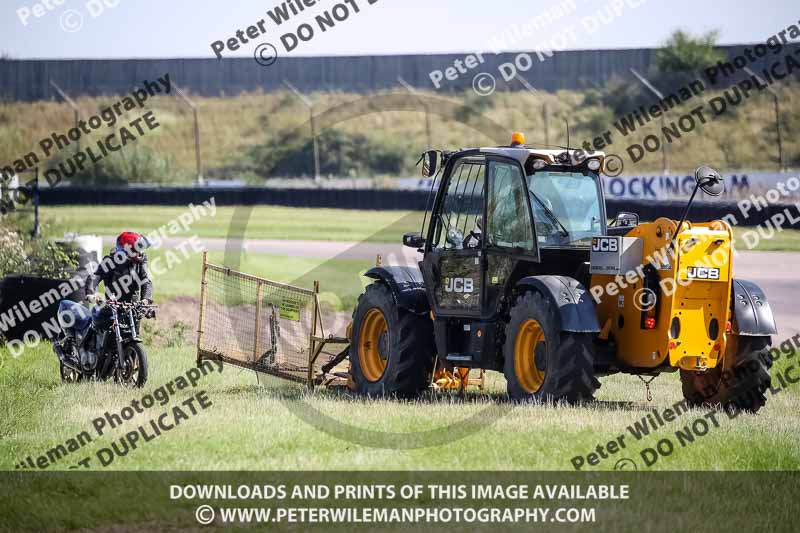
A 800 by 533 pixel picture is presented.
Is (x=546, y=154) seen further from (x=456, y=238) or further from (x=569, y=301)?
(x=569, y=301)

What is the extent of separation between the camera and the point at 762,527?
289 inches

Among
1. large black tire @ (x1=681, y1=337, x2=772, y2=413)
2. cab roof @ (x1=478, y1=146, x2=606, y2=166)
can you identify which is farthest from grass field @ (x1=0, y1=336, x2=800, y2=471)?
cab roof @ (x1=478, y1=146, x2=606, y2=166)

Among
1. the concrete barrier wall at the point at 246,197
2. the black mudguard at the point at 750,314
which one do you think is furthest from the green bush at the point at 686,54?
the black mudguard at the point at 750,314

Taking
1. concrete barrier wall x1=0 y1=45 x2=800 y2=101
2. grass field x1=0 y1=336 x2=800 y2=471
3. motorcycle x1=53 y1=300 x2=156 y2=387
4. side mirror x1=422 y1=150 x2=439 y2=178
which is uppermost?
concrete barrier wall x1=0 y1=45 x2=800 y2=101

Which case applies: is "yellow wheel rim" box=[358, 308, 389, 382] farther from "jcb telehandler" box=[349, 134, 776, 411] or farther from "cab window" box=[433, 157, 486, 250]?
"cab window" box=[433, 157, 486, 250]

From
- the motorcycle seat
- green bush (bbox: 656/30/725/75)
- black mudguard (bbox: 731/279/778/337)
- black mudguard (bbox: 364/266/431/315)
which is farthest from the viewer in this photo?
green bush (bbox: 656/30/725/75)

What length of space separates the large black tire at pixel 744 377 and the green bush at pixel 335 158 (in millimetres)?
47400

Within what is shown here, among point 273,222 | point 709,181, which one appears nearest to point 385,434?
point 709,181

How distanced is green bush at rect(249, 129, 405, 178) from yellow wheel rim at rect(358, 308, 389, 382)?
45161 millimetres

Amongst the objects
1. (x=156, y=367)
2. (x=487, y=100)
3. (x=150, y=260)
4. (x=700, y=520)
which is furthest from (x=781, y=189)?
(x=487, y=100)

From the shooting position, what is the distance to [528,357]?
37.2 feet

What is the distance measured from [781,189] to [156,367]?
913 inches

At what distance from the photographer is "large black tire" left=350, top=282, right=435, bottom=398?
12.4 m

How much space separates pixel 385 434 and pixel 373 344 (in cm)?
353
